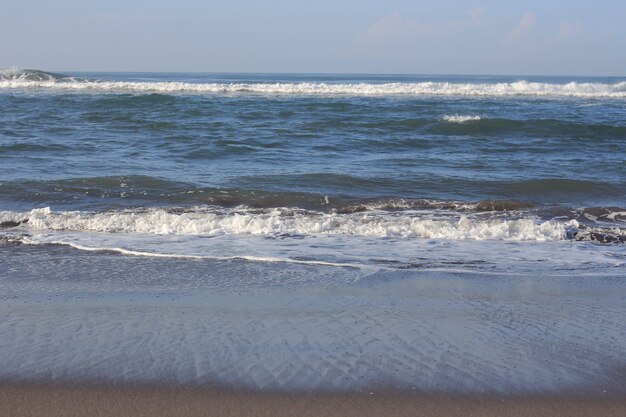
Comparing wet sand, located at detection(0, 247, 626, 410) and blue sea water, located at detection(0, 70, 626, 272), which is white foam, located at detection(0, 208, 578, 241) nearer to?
blue sea water, located at detection(0, 70, 626, 272)

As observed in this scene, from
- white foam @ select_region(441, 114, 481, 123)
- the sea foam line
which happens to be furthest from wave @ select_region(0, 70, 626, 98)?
the sea foam line

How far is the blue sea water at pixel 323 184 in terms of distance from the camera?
6707 millimetres

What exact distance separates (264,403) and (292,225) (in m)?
4.31

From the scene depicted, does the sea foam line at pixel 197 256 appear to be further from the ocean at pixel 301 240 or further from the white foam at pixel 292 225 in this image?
the white foam at pixel 292 225

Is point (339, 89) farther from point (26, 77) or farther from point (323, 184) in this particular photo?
point (323, 184)

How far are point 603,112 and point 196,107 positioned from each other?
40.1ft

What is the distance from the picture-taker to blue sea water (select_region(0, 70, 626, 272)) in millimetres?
6707

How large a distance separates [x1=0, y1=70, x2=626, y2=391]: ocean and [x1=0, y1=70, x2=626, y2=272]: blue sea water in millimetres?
45

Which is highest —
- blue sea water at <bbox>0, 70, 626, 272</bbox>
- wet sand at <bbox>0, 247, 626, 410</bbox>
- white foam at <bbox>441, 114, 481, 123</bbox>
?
white foam at <bbox>441, 114, 481, 123</bbox>

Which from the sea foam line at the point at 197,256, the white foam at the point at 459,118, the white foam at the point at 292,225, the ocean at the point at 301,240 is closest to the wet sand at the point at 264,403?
the ocean at the point at 301,240

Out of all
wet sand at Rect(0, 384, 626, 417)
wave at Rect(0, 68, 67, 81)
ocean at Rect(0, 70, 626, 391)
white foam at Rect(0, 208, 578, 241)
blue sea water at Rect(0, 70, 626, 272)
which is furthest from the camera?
wave at Rect(0, 68, 67, 81)

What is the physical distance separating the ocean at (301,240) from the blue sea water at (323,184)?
4 centimetres

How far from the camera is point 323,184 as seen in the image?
1034 cm

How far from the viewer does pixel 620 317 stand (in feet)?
14.6
